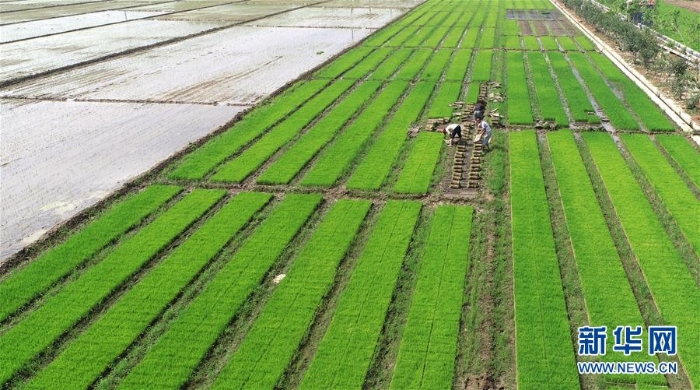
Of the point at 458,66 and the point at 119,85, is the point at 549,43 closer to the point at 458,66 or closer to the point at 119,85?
the point at 458,66

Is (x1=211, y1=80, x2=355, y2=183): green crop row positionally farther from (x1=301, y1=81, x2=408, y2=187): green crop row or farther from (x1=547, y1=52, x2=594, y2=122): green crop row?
(x1=547, y1=52, x2=594, y2=122): green crop row

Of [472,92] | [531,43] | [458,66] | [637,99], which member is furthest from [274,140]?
[531,43]

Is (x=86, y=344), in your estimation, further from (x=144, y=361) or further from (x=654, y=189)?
(x=654, y=189)

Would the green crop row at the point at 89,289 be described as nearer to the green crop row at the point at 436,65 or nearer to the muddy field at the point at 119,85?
the muddy field at the point at 119,85

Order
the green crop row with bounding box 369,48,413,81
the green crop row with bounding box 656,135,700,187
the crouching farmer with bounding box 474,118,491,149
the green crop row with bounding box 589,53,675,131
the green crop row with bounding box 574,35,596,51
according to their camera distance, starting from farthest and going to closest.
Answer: the green crop row with bounding box 574,35,596,51 → the green crop row with bounding box 369,48,413,81 → the green crop row with bounding box 589,53,675,131 → the crouching farmer with bounding box 474,118,491,149 → the green crop row with bounding box 656,135,700,187

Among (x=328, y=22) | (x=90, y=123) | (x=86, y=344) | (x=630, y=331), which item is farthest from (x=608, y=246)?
(x=328, y=22)

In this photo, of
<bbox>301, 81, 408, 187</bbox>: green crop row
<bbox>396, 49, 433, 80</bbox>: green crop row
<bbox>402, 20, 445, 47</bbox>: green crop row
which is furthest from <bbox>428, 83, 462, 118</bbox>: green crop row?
<bbox>402, 20, 445, 47</bbox>: green crop row
